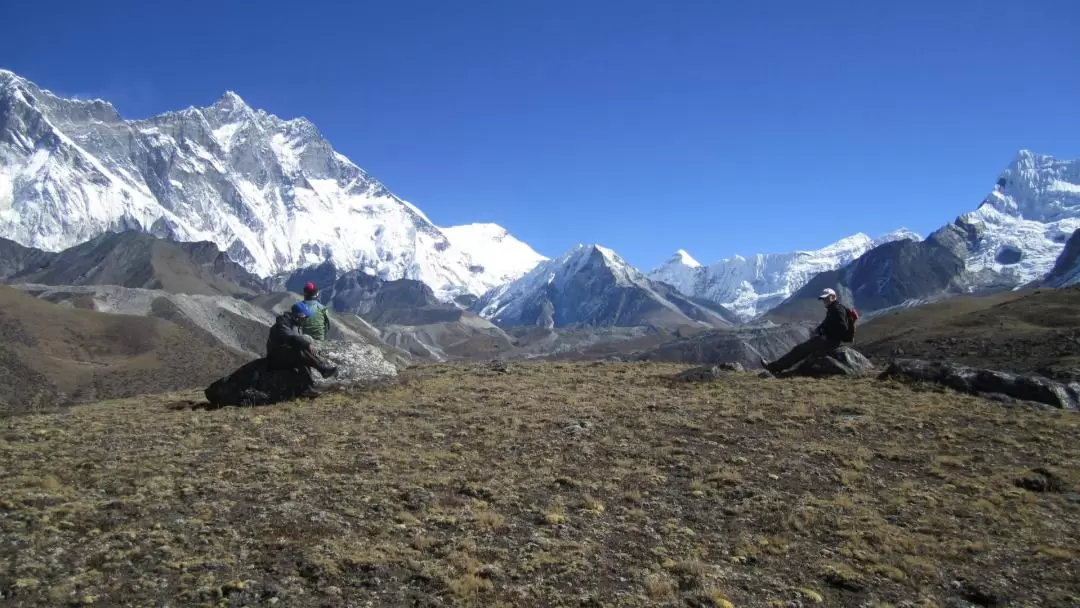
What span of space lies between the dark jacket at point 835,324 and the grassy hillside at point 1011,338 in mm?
9609

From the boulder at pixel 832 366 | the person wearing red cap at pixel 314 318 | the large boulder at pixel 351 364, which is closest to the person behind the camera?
the person wearing red cap at pixel 314 318

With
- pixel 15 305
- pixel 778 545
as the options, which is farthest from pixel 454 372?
pixel 15 305

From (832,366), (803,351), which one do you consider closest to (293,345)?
(803,351)

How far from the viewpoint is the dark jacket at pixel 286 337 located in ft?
82.6

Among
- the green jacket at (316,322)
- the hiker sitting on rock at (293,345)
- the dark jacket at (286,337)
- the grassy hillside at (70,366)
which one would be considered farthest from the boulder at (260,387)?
the grassy hillside at (70,366)

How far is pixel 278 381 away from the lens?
25.9m

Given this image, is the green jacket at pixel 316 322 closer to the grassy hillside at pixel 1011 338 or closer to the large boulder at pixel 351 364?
the large boulder at pixel 351 364

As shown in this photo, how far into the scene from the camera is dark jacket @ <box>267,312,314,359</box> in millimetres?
25188

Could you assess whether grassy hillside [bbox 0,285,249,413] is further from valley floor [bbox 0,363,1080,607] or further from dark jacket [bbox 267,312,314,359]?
valley floor [bbox 0,363,1080,607]

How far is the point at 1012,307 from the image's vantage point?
140 metres

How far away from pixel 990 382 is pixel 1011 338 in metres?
82.2

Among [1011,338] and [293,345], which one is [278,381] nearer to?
[293,345]

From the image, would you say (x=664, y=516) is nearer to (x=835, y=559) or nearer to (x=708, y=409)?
(x=835, y=559)

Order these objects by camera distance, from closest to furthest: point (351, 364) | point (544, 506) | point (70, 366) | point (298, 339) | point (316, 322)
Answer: point (544, 506)
point (298, 339)
point (316, 322)
point (351, 364)
point (70, 366)
